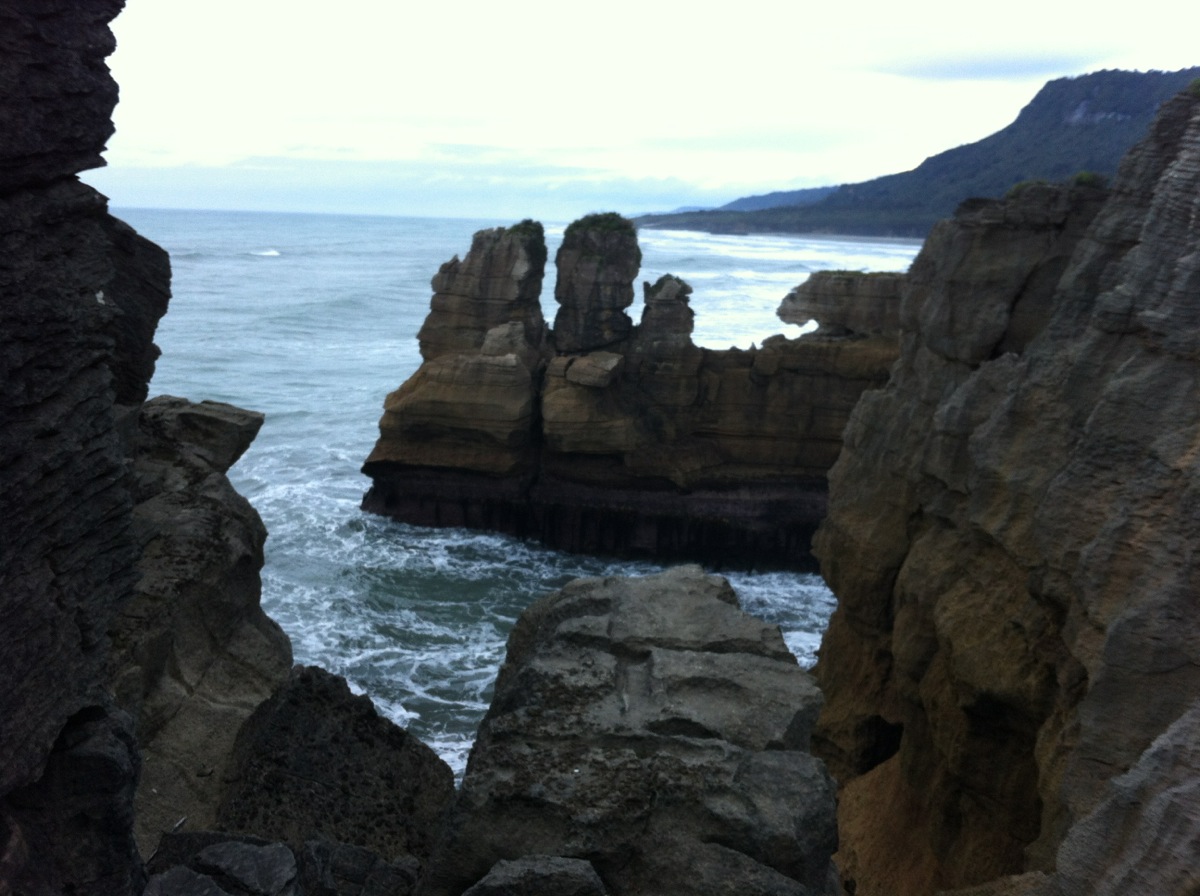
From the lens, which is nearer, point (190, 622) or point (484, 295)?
point (190, 622)

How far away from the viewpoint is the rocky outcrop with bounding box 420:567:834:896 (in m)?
6.34

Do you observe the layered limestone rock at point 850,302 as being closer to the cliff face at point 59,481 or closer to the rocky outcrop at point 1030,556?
the rocky outcrop at point 1030,556

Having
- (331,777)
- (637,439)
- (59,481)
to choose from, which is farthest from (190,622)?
(637,439)

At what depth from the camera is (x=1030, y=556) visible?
988 cm

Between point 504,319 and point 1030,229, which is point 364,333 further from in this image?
point 1030,229

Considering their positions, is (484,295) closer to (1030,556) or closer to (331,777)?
(1030,556)

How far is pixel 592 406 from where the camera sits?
28.0m

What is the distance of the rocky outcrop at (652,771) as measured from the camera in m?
→ 6.34

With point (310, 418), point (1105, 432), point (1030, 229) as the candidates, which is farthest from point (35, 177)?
point (310, 418)

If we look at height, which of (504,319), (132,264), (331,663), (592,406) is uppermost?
(132,264)

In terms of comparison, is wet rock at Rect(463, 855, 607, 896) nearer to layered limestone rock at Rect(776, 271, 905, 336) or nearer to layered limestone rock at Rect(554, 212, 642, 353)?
layered limestone rock at Rect(776, 271, 905, 336)

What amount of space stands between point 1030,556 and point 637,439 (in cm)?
1852

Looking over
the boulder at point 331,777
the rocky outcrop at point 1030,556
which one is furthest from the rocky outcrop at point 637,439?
the boulder at point 331,777

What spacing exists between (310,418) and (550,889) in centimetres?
3553
